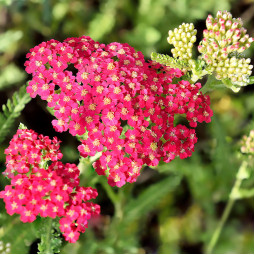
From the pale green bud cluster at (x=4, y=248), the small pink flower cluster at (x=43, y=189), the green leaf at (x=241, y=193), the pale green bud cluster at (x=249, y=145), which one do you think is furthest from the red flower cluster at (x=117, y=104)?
the green leaf at (x=241, y=193)

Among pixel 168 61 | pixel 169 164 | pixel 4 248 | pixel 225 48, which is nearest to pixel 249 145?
pixel 169 164

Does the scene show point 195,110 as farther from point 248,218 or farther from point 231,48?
point 248,218

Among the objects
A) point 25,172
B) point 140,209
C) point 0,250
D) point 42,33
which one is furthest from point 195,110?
point 42,33

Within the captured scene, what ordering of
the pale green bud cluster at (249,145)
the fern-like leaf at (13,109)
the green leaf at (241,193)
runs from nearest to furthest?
the fern-like leaf at (13,109), the pale green bud cluster at (249,145), the green leaf at (241,193)

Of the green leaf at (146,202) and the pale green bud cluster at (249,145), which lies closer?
the pale green bud cluster at (249,145)

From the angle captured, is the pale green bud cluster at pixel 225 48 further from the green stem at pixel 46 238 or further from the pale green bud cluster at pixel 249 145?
the green stem at pixel 46 238

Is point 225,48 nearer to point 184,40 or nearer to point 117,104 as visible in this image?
point 184,40
